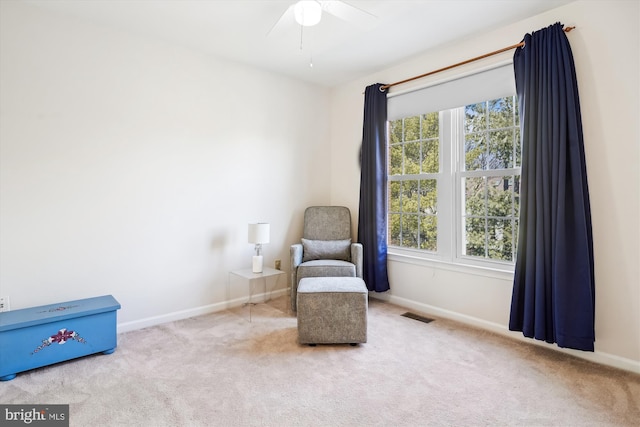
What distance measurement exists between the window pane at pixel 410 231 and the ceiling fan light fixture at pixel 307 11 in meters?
2.19

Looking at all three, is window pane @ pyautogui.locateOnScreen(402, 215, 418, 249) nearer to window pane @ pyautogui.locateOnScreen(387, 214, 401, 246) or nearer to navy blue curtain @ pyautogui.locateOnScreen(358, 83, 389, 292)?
→ window pane @ pyautogui.locateOnScreen(387, 214, 401, 246)

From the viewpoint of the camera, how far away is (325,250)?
12.3 ft

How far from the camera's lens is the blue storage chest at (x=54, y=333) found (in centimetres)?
217

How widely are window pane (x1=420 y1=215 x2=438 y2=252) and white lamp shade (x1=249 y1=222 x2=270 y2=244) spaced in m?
1.58

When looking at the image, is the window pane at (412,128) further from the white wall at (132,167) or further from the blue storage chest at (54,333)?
the blue storage chest at (54,333)

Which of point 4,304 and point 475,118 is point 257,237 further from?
point 475,118

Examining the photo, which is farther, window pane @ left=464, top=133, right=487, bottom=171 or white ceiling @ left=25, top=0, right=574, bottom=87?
window pane @ left=464, top=133, right=487, bottom=171

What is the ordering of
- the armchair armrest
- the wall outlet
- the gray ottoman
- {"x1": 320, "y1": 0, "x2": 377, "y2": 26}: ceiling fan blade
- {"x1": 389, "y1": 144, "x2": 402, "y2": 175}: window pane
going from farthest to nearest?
{"x1": 389, "y1": 144, "x2": 402, "y2": 175}: window pane
the armchair armrest
the gray ottoman
the wall outlet
{"x1": 320, "y1": 0, "x2": 377, "y2": 26}: ceiling fan blade

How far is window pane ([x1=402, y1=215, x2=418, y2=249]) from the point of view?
3639mm

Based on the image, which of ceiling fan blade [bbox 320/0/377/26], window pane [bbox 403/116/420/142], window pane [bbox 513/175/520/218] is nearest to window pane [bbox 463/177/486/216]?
window pane [bbox 513/175/520/218]

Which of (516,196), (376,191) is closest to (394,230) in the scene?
(376,191)

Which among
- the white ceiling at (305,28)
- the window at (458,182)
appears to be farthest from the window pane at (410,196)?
the white ceiling at (305,28)

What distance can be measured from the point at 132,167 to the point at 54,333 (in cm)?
137

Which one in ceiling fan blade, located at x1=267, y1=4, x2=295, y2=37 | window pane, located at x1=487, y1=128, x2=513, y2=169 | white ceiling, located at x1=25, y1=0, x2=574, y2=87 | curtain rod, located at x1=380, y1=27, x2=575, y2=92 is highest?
white ceiling, located at x1=25, y1=0, x2=574, y2=87
